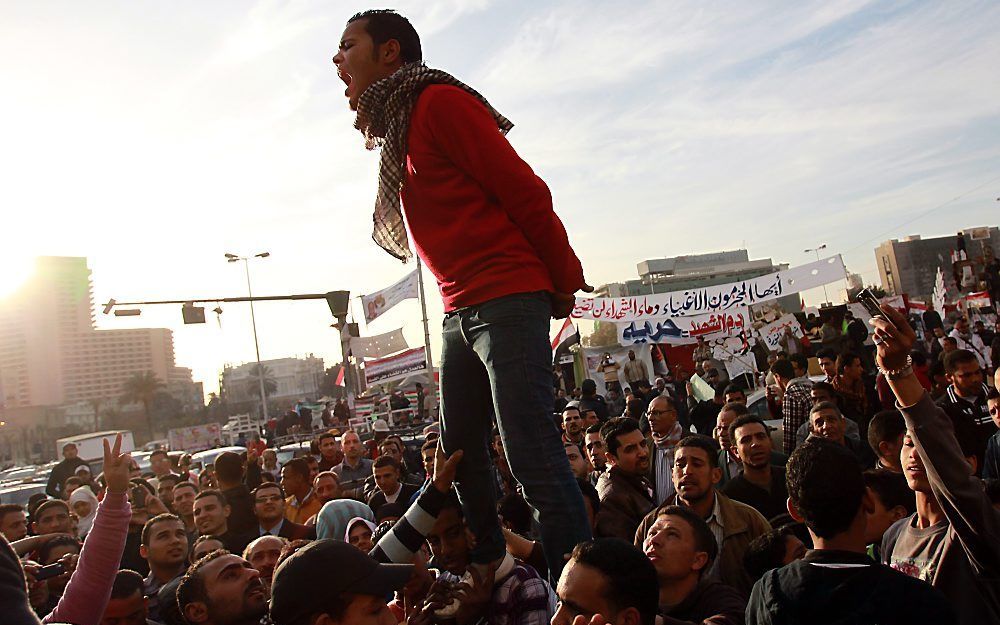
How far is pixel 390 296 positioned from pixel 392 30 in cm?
1964

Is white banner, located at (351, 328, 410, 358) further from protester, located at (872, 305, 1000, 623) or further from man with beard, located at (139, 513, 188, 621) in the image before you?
protester, located at (872, 305, 1000, 623)

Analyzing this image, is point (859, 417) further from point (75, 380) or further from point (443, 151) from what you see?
point (75, 380)

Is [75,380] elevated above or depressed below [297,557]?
above

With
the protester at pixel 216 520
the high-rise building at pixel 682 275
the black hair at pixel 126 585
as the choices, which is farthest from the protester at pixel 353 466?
the high-rise building at pixel 682 275

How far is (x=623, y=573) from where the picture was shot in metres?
2.46

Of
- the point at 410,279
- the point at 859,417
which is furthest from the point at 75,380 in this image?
the point at 859,417

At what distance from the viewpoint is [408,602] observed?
339 cm

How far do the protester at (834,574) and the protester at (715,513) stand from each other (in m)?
1.33

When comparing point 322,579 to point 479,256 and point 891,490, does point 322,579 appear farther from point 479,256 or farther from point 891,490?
point 891,490

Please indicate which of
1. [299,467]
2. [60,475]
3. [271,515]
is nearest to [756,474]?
[271,515]

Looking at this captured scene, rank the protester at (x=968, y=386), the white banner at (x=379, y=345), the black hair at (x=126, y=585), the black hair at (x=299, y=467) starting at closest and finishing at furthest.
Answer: the black hair at (x=126, y=585), the protester at (x=968, y=386), the black hair at (x=299, y=467), the white banner at (x=379, y=345)

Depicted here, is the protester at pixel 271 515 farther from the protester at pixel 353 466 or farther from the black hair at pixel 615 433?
the protester at pixel 353 466

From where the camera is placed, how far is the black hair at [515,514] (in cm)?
464

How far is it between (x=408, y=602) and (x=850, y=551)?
184cm
